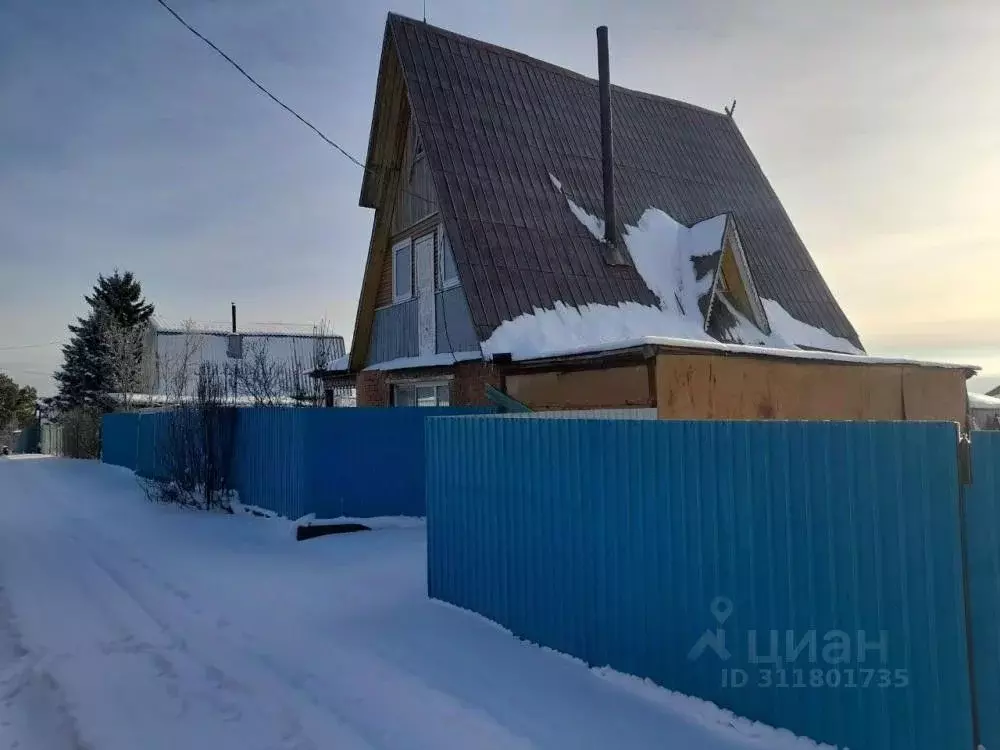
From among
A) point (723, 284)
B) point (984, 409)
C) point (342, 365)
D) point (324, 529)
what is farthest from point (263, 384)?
point (984, 409)

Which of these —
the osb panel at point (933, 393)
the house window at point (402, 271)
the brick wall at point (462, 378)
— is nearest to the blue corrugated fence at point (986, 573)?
the brick wall at point (462, 378)

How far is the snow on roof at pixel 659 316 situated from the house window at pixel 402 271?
3215 millimetres

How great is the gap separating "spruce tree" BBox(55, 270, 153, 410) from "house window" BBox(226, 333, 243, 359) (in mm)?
4567

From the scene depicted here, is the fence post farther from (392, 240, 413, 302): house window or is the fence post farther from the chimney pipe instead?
(392, 240, 413, 302): house window

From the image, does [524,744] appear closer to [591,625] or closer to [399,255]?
[591,625]

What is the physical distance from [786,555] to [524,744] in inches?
67.7

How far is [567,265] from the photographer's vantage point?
12992mm

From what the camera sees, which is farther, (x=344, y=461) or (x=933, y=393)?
(x=933, y=393)

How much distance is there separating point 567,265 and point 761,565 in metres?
9.43

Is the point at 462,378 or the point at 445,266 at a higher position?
the point at 445,266

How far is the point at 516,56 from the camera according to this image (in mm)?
16234

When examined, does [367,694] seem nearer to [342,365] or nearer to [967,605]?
[967,605]

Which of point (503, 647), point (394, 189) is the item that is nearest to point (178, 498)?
point (394, 189)

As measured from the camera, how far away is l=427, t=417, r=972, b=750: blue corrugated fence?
3.47 metres
